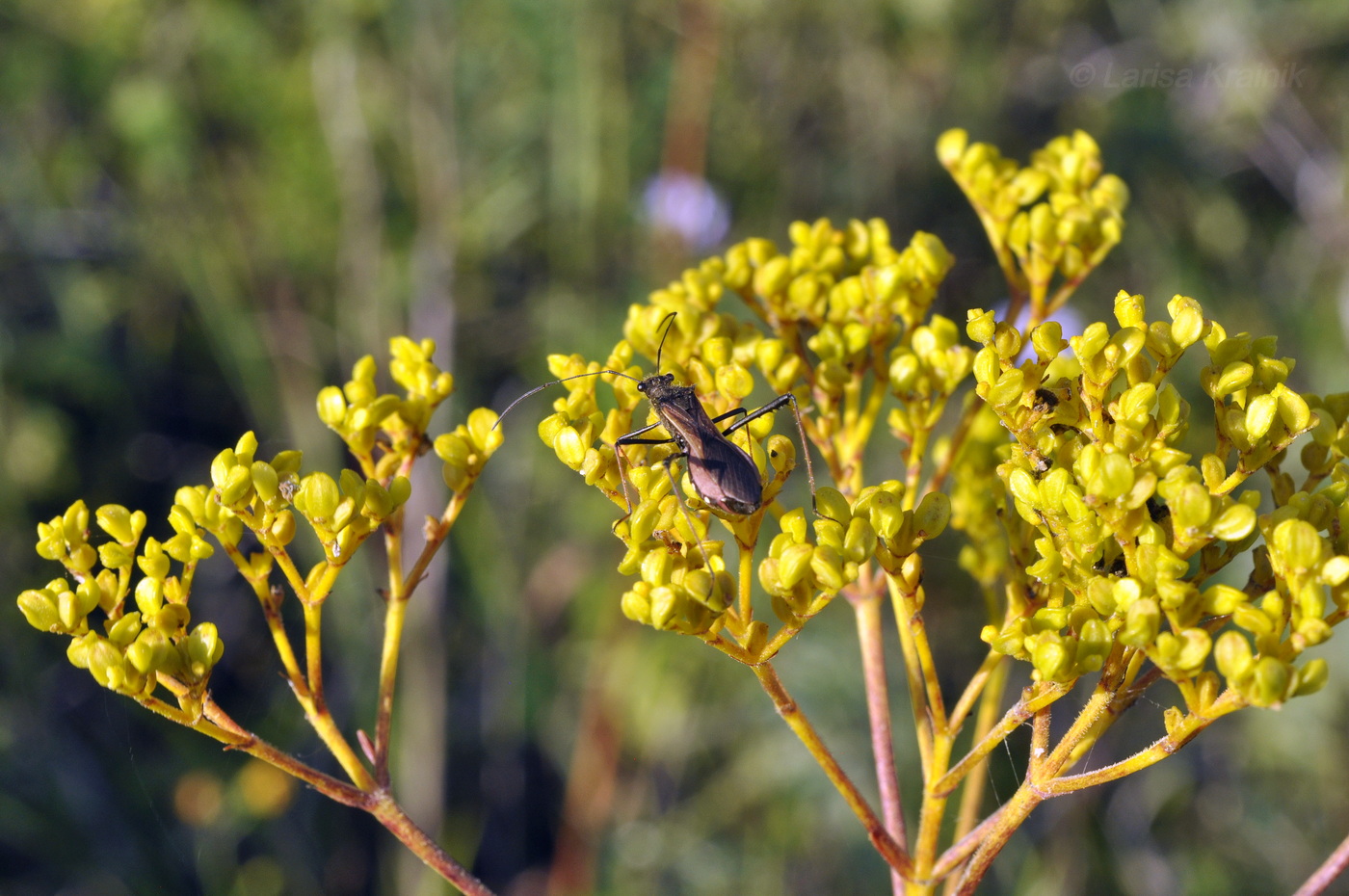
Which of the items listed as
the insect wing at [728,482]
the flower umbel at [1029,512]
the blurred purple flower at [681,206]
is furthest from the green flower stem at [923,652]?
the blurred purple flower at [681,206]

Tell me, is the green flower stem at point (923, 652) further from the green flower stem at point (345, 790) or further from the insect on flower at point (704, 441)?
the green flower stem at point (345, 790)

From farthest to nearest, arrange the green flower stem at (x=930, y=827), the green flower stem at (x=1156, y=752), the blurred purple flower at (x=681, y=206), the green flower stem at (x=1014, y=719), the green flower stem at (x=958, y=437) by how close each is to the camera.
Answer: the blurred purple flower at (x=681, y=206) < the green flower stem at (x=958, y=437) < the green flower stem at (x=930, y=827) < the green flower stem at (x=1014, y=719) < the green flower stem at (x=1156, y=752)

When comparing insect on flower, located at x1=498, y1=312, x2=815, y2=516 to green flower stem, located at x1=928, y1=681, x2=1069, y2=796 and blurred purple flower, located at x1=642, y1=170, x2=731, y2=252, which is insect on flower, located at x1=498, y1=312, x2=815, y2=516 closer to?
green flower stem, located at x1=928, y1=681, x2=1069, y2=796

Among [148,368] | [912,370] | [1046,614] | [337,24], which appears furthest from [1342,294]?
[148,368]

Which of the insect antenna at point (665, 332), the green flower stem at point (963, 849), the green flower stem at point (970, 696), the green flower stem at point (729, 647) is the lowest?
the green flower stem at point (963, 849)

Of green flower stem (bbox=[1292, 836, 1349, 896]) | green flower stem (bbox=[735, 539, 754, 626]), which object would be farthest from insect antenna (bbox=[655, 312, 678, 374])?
green flower stem (bbox=[1292, 836, 1349, 896])

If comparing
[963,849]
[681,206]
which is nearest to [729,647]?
[963,849]
